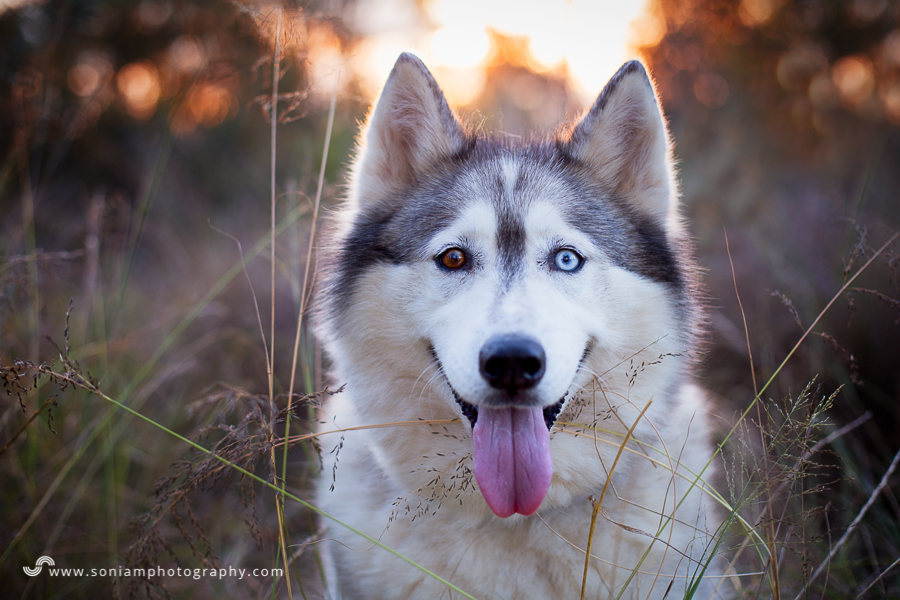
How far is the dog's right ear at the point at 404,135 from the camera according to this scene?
246 cm

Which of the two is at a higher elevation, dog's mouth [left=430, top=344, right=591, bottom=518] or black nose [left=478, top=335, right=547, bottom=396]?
black nose [left=478, top=335, right=547, bottom=396]

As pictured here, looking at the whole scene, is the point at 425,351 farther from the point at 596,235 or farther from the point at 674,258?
the point at 674,258

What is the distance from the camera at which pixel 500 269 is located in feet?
7.00

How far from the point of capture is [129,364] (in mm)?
4102

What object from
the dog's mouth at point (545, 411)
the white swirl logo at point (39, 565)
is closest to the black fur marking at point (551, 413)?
the dog's mouth at point (545, 411)

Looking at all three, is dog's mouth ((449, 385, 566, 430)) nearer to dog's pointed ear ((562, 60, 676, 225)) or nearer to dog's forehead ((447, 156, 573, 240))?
dog's forehead ((447, 156, 573, 240))

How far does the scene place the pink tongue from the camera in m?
1.93

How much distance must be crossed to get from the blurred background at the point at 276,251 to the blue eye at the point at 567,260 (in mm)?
835

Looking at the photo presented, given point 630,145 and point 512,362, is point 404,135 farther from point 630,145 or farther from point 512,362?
point 512,362

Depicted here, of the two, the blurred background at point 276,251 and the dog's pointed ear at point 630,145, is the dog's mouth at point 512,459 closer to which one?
the blurred background at point 276,251

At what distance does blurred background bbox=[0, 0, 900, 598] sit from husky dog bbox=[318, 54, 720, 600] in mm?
313

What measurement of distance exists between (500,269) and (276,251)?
3394 mm

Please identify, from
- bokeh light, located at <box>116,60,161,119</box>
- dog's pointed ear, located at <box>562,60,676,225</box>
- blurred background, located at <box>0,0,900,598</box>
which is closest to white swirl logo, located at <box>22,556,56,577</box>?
blurred background, located at <box>0,0,900,598</box>

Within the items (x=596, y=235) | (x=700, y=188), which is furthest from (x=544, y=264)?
(x=700, y=188)
